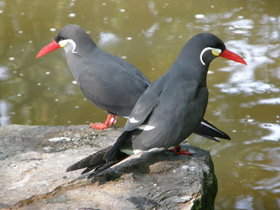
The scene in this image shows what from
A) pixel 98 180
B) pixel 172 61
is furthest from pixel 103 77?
pixel 172 61

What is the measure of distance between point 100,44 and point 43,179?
3.27m

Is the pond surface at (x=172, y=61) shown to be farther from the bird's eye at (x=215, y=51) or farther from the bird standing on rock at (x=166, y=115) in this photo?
the bird's eye at (x=215, y=51)

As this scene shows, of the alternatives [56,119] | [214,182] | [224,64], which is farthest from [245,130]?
[56,119]

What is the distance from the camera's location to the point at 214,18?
20.2ft

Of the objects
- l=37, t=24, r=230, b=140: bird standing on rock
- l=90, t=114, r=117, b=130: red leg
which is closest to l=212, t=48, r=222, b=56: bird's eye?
l=37, t=24, r=230, b=140: bird standing on rock

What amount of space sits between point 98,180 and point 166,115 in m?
0.56

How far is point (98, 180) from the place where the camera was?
266 cm

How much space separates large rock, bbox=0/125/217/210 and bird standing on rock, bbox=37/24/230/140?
37 centimetres

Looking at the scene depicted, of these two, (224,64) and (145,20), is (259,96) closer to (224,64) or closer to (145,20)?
(224,64)

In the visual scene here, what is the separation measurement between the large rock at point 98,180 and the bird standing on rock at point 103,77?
0.37 metres

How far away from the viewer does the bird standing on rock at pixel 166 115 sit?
8.51ft

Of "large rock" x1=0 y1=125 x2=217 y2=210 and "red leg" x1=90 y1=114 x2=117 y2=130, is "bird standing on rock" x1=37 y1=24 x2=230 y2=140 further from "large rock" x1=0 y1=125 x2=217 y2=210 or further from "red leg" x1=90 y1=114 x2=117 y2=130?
"large rock" x1=0 y1=125 x2=217 y2=210

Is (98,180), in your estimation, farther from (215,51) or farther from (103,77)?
(215,51)

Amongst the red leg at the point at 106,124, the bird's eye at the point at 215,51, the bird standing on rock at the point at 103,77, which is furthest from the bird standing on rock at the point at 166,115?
the red leg at the point at 106,124
